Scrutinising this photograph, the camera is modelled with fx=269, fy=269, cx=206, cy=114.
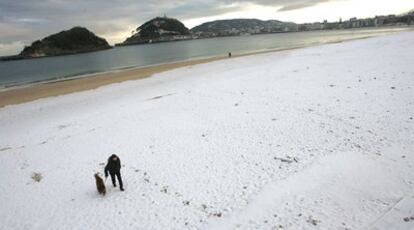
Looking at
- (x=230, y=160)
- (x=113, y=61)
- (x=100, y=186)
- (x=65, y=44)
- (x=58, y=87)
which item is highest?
(x=65, y=44)

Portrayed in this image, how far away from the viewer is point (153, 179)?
934 centimetres

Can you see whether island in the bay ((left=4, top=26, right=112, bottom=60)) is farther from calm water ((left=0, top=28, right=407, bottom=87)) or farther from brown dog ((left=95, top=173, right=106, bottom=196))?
brown dog ((left=95, top=173, right=106, bottom=196))

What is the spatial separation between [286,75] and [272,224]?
17927 mm

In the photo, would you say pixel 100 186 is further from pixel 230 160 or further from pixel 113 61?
pixel 113 61

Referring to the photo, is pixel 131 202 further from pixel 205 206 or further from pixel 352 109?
pixel 352 109

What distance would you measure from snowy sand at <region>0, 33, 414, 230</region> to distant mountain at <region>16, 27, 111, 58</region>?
16269 cm

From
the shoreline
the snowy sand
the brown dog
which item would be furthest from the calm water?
the brown dog

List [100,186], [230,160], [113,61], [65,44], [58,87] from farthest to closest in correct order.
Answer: [65,44] < [113,61] < [58,87] < [230,160] < [100,186]

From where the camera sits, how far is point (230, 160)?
10.1 metres

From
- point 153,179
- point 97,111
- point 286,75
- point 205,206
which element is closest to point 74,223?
point 153,179

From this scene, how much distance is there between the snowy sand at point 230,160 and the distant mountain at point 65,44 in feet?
534

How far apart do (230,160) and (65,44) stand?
180 metres

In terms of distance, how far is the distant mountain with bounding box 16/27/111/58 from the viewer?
158m


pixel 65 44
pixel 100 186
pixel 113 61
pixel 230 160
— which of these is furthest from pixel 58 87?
pixel 65 44
